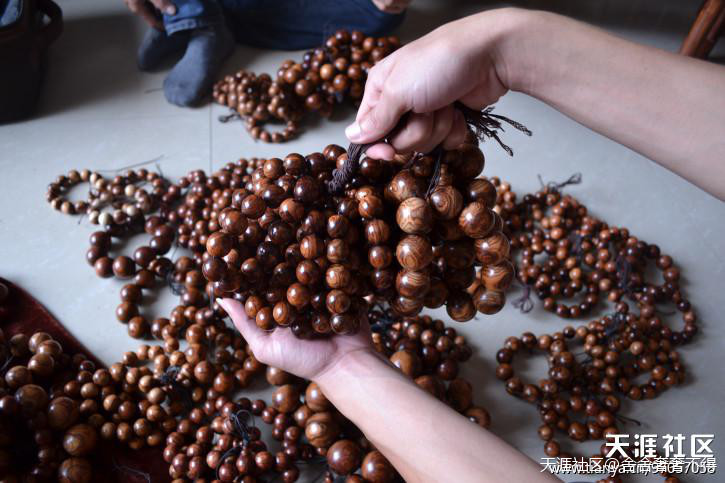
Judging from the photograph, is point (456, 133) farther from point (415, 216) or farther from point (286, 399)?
point (286, 399)

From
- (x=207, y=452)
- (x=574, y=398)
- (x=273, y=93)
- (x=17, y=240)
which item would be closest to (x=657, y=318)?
(x=574, y=398)

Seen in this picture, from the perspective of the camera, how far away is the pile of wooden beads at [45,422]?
33.8 inches

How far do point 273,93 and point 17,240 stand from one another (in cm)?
76

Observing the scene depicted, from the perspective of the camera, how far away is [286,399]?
3.19ft

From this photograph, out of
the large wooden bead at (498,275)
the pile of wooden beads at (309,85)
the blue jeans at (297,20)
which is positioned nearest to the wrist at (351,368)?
the large wooden bead at (498,275)

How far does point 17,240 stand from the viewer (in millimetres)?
1272

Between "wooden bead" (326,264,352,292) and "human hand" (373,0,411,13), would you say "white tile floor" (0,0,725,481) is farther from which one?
"wooden bead" (326,264,352,292)

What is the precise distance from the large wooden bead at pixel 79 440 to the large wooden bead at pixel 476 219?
0.76 meters

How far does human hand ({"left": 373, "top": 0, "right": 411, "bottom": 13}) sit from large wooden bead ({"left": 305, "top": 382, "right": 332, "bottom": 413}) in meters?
1.20

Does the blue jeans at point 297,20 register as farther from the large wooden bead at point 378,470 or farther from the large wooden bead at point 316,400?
the large wooden bead at point 378,470

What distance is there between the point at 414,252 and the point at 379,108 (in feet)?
0.63

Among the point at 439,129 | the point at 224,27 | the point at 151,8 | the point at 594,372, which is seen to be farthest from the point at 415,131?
the point at 151,8

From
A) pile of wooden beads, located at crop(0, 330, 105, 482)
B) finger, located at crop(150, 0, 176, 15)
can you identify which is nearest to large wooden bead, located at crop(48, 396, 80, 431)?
pile of wooden beads, located at crop(0, 330, 105, 482)

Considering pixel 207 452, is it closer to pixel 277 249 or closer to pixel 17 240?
pixel 277 249
